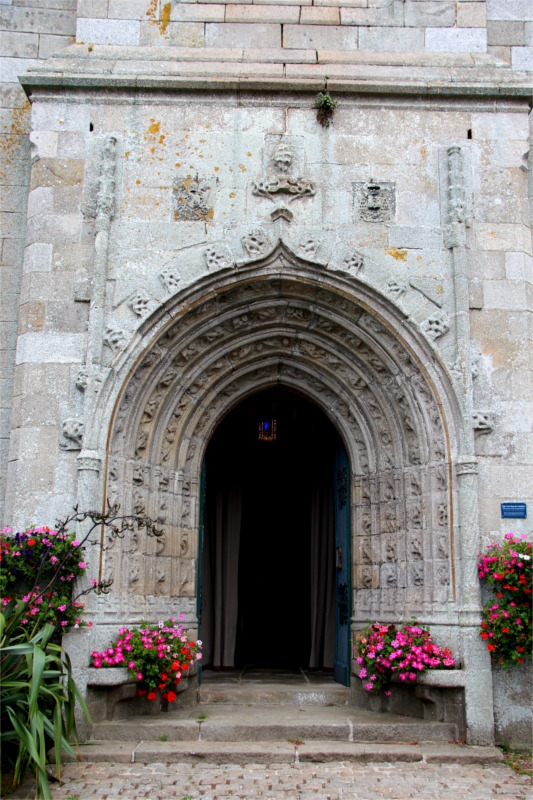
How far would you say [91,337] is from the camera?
6.31 meters

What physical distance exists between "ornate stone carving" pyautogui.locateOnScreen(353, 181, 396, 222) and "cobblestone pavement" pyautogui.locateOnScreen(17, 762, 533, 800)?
4.12 m

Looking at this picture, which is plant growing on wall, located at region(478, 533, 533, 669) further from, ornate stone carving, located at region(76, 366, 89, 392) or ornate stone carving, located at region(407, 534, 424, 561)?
ornate stone carving, located at region(76, 366, 89, 392)

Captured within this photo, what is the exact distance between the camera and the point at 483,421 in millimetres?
6234

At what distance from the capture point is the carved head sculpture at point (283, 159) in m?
6.75

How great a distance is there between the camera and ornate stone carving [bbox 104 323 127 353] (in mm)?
6344

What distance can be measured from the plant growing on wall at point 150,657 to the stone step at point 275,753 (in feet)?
1.58

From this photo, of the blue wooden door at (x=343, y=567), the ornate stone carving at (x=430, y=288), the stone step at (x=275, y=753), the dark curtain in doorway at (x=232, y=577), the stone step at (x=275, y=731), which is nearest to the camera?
the stone step at (x=275, y=753)

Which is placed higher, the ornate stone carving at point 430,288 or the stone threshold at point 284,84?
the stone threshold at point 284,84

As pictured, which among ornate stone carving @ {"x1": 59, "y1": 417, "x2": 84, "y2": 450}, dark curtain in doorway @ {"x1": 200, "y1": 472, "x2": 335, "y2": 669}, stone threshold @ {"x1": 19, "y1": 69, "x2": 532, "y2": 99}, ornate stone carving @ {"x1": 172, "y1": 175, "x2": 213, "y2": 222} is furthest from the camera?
dark curtain in doorway @ {"x1": 200, "y1": 472, "x2": 335, "y2": 669}

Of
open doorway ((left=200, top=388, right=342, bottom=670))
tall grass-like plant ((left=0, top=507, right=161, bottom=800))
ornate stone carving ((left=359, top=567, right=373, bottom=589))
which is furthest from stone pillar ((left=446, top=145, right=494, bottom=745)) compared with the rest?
tall grass-like plant ((left=0, top=507, right=161, bottom=800))

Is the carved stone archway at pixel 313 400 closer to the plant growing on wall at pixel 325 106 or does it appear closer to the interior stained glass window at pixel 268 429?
the plant growing on wall at pixel 325 106

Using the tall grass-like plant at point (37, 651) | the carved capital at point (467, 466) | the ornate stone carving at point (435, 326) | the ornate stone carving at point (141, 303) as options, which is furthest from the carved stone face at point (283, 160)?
the tall grass-like plant at point (37, 651)

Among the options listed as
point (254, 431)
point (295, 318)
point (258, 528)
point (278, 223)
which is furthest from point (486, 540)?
point (258, 528)

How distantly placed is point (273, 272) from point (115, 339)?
138 centimetres
